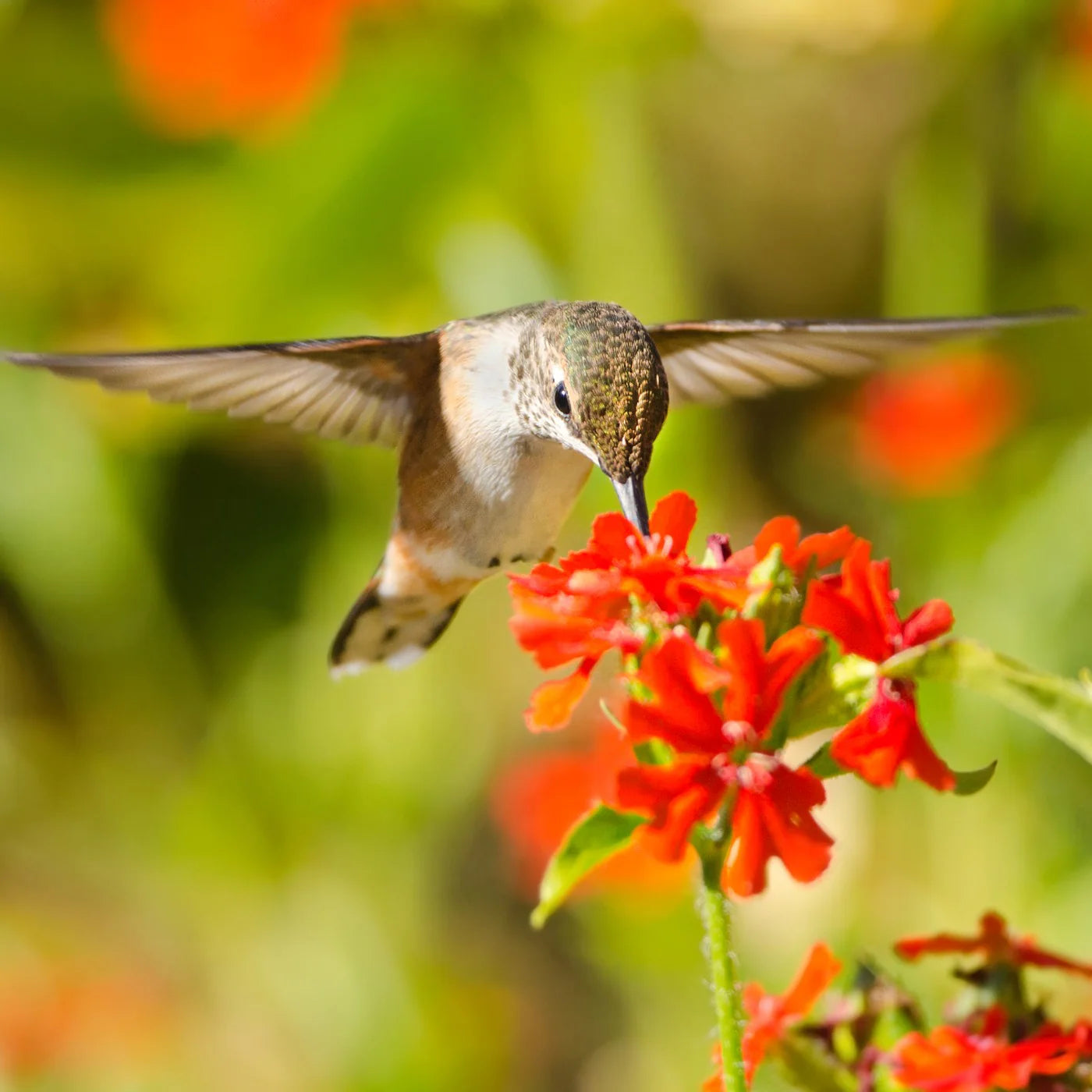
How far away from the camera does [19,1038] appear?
2545mm

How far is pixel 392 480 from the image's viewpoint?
308 cm

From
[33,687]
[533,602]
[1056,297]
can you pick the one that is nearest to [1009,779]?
[1056,297]

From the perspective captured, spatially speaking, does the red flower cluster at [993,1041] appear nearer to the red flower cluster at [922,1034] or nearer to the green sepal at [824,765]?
the red flower cluster at [922,1034]

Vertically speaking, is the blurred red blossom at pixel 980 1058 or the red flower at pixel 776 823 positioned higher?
the red flower at pixel 776 823

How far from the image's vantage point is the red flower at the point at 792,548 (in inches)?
33.4

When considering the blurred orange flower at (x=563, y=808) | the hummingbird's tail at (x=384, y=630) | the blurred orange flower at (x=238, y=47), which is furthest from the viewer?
the blurred orange flower at (x=238, y=47)

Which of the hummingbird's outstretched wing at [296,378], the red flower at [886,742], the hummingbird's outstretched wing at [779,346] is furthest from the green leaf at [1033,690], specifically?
the hummingbird's outstretched wing at [296,378]

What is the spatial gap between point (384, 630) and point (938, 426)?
4.14 ft

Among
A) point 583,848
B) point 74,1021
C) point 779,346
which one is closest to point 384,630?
point 779,346

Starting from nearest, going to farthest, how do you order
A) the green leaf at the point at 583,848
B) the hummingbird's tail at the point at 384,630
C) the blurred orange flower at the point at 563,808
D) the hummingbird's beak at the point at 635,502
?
the green leaf at the point at 583,848, the hummingbird's beak at the point at 635,502, the hummingbird's tail at the point at 384,630, the blurred orange flower at the point at 563,808

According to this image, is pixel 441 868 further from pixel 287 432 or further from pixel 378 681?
pixel 287 432

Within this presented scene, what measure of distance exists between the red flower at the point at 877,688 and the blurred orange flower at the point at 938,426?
172 cm

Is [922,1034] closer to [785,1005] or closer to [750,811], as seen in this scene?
[785,1005]

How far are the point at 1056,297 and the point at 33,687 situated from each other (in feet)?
8.20
